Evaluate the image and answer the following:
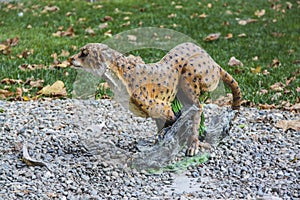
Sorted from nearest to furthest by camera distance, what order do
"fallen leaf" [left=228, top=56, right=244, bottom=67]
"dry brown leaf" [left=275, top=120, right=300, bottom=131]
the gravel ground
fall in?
the gravel ground
"dry brown leaf" [left=275, top=120, right=300, bottom=131]
"fallen leaf" [left=228, top=56, right=244, bottom=67]

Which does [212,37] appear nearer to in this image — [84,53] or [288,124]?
[288,124]

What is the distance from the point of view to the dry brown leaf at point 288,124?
463cm

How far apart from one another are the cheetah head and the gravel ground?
12.0 inches

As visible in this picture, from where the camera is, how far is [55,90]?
589 centimetres

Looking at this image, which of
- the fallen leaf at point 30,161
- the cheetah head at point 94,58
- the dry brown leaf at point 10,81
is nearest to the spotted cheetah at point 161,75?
the cheetah head at point 94,58

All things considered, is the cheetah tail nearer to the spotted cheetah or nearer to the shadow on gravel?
the spotted cheetah

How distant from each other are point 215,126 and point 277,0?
898 centimetres

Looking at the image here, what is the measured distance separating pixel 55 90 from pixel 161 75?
2388 millimetres

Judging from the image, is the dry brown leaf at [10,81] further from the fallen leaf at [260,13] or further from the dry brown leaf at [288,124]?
the fallen leaf at [260,13]

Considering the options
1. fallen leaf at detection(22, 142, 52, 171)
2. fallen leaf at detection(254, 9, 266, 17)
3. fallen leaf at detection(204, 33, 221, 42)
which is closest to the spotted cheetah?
fallen leaf at detection(22, 142, 52, 171)

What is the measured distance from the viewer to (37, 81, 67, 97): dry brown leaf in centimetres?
579

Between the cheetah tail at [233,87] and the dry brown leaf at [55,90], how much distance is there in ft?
6.94

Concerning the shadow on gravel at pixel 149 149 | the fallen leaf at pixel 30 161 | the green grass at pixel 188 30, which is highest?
the shadow on gravel at pixel 149 149

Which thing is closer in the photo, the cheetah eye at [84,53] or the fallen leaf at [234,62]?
the cheetah eye at [84,53]
